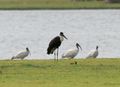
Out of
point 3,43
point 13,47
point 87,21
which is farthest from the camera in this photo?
point 87,21

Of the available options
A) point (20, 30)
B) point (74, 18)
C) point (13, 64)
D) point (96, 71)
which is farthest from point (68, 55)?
point (74, 18)

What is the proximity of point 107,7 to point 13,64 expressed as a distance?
5098 cm

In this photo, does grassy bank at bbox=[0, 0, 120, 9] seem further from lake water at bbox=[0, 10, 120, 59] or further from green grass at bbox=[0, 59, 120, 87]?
green grass at bbox=[0, 59, 120, 87]

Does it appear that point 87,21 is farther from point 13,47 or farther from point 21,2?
point 13,47

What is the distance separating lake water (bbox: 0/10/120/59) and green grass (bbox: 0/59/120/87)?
7730 millimetres

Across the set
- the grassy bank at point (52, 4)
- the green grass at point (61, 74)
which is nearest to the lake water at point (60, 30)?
the grassy bank at point (52, 4)

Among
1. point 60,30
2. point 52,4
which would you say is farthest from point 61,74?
point 52,4

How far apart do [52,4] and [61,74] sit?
5371cm

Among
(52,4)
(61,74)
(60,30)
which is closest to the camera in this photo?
(61,74)

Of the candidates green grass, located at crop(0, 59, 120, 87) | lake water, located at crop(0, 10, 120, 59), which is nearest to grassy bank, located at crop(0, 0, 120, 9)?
lake water, located at crop(0, 10, 120, 59)

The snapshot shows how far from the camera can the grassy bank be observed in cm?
7150

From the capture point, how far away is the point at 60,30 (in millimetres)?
49531

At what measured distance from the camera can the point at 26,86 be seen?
16969 millimetres

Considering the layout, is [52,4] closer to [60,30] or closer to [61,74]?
[60,30]
